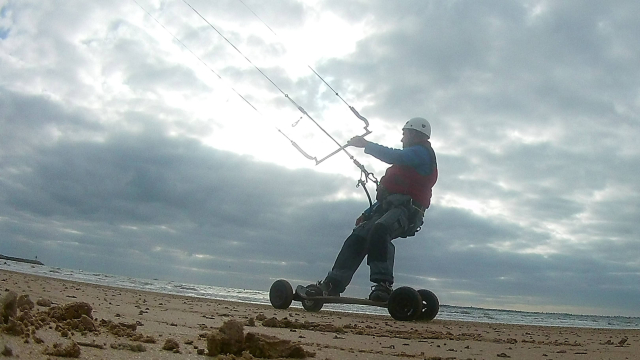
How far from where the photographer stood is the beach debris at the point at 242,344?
2.78 m

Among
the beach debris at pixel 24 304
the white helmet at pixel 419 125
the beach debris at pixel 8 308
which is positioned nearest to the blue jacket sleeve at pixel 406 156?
the white helmet at pixel 419 125

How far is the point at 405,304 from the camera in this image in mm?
6746

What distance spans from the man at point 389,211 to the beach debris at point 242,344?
15.0 feet

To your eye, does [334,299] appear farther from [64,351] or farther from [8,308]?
[64,351]

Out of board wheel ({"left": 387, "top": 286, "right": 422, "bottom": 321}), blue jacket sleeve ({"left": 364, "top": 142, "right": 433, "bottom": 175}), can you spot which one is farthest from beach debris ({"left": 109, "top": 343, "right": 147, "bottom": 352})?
blue jacket sleeve ({"left": 364, "top": 142, "right": 433, "bottom": 175})

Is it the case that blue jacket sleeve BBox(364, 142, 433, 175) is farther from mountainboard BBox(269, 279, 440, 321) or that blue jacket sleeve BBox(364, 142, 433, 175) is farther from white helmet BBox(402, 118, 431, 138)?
mountainboard BBox(269, 279, 440, 321)

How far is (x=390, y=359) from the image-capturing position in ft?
10.6

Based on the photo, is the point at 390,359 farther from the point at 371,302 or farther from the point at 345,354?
the point at 371,302

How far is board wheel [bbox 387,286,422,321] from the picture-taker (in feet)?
21.8

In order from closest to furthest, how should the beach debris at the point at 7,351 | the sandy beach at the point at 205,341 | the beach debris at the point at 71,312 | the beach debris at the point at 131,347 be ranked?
the beach debris at the point at 7,351 < the sandy beach at the point at 205,341 < the beach debris at the point at 131,347 < the beach debris at the point at 71,312

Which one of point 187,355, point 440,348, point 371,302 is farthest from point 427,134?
point 187,355

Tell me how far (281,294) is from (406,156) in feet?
9.05

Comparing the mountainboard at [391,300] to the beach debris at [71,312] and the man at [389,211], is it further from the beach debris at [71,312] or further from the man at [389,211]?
the beach debris at [71,312]

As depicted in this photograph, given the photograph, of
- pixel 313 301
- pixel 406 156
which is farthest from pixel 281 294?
pixel 406 156
